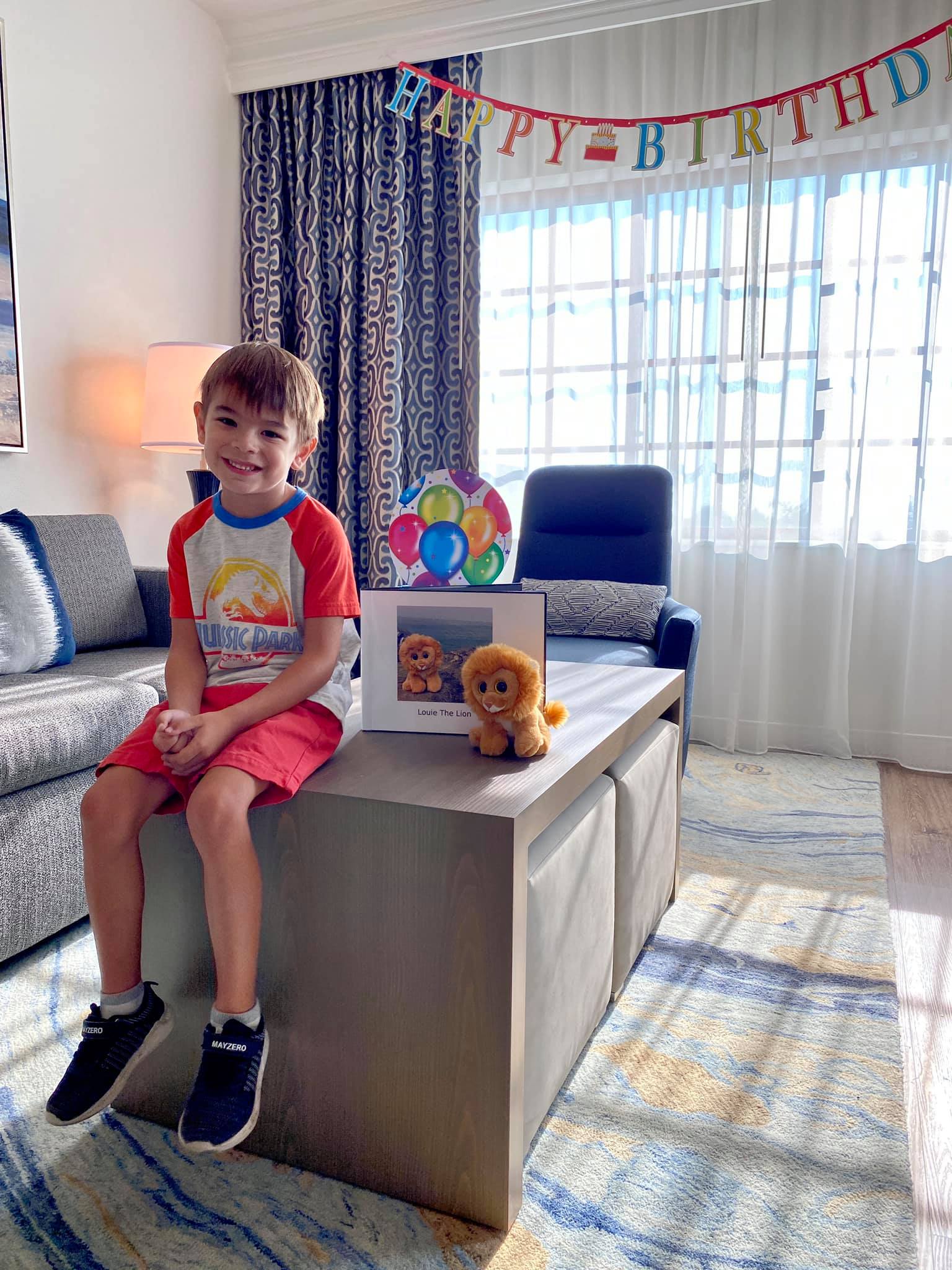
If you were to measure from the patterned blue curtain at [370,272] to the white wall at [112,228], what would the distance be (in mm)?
191

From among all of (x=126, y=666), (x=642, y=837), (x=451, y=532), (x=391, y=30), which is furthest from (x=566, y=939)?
(x=391, y=30)

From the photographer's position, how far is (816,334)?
294 cm

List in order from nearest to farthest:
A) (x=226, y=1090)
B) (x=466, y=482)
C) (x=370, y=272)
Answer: (x=226, y=1090) → (x=466, y=482) → (x=370, y=272)

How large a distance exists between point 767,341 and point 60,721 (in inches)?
99.1

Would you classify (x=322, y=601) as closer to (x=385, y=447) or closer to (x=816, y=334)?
(x=385, y=447)

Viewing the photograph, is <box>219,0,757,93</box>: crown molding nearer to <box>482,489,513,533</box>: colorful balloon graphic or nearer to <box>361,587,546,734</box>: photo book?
<box>482,489,513,533</box>: colorful balloon graphic

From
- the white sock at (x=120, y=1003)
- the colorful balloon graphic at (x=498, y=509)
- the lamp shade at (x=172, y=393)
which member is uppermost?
the lamp shade at (x=172, y=393)

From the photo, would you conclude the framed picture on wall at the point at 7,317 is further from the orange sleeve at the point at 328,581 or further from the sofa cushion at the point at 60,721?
the orange sleeve at the point at 328,581

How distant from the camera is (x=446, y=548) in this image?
1.53m

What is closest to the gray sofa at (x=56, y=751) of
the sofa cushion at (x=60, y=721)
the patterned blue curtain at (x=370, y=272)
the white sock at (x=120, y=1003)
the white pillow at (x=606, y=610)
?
the sofa cushion at (x=60, y=721)

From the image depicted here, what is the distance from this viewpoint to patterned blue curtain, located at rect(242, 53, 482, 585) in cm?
322

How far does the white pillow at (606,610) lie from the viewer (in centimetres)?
252

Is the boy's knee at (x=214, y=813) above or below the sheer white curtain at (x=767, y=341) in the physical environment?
below

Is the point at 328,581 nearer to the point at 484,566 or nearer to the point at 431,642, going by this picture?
the point at 431,642
